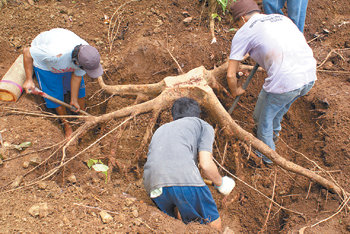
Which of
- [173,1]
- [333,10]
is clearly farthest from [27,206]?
[333,10]

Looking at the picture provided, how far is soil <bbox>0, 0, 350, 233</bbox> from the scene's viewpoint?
5.97 ft

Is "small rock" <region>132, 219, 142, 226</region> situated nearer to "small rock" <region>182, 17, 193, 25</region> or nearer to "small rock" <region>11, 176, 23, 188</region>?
"small rock" <region>11, 176, 23, 188</region>

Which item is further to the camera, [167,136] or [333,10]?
[333,10]

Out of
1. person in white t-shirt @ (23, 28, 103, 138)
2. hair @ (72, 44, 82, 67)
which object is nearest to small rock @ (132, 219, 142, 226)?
person in white t-shirt @ (23, 28, 103, 138)

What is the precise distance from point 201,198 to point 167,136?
0.51 m

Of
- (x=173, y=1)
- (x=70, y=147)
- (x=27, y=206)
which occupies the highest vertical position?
(x=173, y=1)

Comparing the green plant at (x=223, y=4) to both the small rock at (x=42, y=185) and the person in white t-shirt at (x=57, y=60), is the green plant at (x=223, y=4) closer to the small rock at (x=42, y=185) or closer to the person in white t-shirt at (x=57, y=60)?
the person in white t-shirt at (x=57, y=60)

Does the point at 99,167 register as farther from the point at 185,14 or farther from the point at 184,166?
the point at 185,14

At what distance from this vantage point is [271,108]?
2383mm

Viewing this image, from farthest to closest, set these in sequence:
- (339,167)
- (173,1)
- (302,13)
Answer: (173,1)
(302,13)
(339,167)

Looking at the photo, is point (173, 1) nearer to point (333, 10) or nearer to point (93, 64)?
point (93, 64)

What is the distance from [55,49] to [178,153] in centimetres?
158

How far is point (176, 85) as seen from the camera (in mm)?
2584

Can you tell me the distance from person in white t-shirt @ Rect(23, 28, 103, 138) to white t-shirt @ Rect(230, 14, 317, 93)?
4.56 feet
